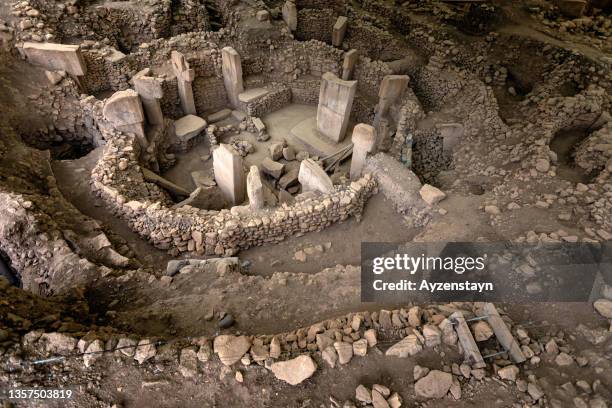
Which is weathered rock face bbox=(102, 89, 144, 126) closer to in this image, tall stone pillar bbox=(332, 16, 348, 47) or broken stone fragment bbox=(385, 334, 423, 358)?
tall stone pillar bbox=(332, 16, 348, 47)

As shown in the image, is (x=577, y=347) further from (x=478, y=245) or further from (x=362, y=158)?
(x=362, y=158)

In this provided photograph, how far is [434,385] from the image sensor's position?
3328 mm

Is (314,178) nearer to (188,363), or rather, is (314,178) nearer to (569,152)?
(188,363)

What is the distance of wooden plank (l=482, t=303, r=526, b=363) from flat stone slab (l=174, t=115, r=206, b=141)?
271 inches

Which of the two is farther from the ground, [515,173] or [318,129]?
[515,173]

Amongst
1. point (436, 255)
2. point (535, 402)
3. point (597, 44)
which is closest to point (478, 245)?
point (436, 255)

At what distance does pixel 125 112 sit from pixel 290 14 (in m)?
5.21

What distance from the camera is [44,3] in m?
8.56

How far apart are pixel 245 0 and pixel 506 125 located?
287 inches

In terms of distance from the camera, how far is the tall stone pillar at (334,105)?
7.56 metres

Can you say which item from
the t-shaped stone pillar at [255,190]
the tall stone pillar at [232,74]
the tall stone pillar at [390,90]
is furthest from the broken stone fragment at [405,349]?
the tall stone pillar at [232,74]

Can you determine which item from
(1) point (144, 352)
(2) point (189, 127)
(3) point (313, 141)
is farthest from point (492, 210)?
(2) point (189, 127)

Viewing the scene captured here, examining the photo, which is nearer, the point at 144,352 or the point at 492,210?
the point at 144,352

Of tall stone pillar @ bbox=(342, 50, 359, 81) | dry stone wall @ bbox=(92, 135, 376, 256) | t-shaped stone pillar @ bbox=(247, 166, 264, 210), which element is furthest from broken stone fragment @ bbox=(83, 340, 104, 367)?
tall stone pillar @ bbox=(342, 50, 359, 81)
